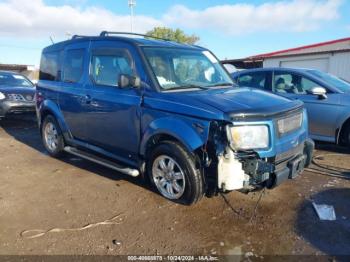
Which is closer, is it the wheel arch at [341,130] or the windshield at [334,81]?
the wheel arch at [341,130]

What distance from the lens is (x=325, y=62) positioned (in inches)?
747

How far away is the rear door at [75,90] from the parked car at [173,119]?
18mm

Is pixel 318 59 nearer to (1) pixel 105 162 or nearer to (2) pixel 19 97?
(2) pixel 19 97

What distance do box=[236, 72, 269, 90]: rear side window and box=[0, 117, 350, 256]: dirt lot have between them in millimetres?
2703

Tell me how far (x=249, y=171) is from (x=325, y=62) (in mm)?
17499

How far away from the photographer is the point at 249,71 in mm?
7910

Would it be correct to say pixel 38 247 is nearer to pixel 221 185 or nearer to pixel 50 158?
pixel 221 185

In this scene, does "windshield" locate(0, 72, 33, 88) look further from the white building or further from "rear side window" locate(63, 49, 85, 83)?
the white building

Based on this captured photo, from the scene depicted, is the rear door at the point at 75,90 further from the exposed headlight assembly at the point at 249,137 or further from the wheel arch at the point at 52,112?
the exposed headlight assembly at the point at 249,137

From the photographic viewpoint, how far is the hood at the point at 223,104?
369 centimetres

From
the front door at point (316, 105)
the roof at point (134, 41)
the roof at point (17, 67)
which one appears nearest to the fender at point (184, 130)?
the roof at point (134, 41)

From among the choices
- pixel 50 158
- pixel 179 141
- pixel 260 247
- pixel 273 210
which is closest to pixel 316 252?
pixel 260 247

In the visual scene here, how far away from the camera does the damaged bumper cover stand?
364 centimetres

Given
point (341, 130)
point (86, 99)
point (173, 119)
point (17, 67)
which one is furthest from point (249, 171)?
point (17, 67)
